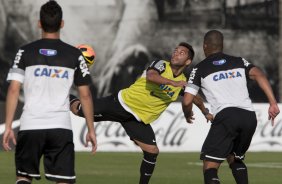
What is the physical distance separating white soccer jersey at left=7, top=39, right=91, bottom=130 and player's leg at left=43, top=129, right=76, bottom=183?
8cm

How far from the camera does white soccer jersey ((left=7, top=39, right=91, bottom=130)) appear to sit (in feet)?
28.7

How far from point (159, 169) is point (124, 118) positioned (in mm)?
4515

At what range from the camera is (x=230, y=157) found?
12.0m

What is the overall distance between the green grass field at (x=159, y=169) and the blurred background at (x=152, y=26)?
1416 centimetres

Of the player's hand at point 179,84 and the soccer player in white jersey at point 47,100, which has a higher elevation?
the soccer player in white jersey at point 47,100

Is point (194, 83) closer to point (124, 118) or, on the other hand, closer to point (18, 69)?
point (124, 118)

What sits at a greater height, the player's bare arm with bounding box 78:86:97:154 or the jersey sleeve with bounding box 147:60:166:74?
the player's bare arm with bounding box 78:86:97:154

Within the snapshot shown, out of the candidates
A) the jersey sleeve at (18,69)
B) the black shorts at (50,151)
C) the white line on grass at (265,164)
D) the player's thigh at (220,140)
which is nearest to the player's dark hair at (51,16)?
the jersey sleeve at (18,69)

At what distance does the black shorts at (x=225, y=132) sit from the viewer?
37.0 feet

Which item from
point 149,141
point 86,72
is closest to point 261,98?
point 149,141

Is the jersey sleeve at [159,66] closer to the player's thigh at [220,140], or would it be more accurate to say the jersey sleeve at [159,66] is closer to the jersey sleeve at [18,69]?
the player's thigh at [220,140]

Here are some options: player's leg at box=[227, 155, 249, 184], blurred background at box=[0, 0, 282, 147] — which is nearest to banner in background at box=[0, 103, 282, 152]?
player's leg at box=[227, 155, 249, 184]

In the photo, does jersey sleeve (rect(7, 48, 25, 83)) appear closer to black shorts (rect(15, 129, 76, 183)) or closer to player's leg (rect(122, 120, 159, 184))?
black shorts (rect(15, 129, 76, 183))

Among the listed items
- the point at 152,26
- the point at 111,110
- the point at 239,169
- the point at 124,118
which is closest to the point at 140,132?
the point at 124,118
